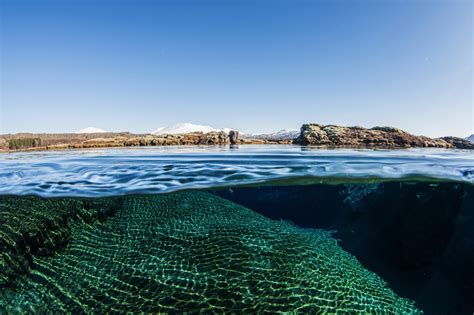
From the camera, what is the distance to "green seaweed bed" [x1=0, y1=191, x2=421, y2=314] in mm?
4320

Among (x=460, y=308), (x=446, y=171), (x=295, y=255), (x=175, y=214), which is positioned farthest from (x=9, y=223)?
(x=446, y=171)

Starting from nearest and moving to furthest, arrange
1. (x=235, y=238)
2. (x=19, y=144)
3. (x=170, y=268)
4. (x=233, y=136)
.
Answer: (x=170, y=268) < (x=235, y=238) < (x=19, y=144) < (x=233, y=136)

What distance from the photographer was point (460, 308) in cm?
605

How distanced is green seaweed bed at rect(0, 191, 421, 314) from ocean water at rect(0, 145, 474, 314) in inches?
1.1

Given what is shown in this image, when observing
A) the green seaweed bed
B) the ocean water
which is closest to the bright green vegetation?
the ocean water

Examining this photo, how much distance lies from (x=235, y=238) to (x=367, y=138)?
36.4 metres

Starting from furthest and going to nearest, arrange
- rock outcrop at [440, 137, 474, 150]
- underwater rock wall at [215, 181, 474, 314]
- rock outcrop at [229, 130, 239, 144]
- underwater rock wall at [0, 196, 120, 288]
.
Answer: rock outcrop at [229, 130, 239, 144]
rock outcrop at [440, 137, 474, 150]
underwater rock wall at [215, 181, 474, 314]
underwater rock wall at [0, 196, 120, 288]

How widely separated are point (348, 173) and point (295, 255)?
16.6 feet

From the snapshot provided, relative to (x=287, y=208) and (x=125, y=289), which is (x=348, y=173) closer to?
(x=287, y=208)

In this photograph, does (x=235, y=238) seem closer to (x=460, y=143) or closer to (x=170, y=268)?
(x=170, y=268)

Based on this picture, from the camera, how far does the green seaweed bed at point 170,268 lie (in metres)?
4.32

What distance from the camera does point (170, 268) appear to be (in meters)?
5.12

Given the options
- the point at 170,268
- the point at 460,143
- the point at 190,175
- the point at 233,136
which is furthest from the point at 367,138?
the point at 170,268

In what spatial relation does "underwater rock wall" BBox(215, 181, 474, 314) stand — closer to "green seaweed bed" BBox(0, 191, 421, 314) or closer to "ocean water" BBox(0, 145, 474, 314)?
"ocean water" BBox(0, 145, 474, 314)
